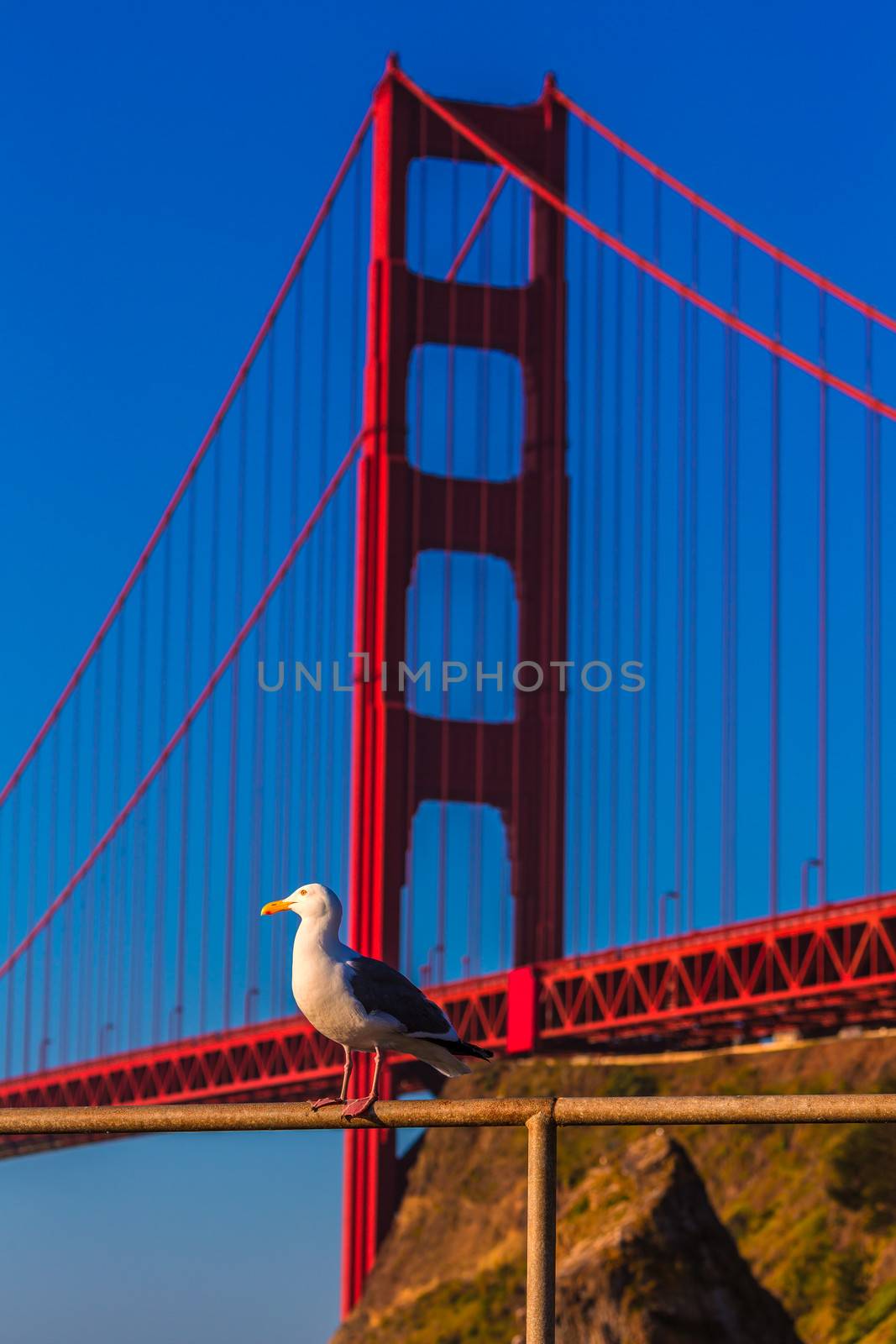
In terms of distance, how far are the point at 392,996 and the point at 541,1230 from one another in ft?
7.46

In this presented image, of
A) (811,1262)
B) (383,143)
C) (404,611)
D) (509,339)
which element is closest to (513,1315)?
(811,1262)

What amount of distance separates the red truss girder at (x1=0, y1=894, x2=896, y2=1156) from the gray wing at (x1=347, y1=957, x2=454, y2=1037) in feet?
93.1

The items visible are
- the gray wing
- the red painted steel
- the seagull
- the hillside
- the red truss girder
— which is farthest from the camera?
the red painted steel

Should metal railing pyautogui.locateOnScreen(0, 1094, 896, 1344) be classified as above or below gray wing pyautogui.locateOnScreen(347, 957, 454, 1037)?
below

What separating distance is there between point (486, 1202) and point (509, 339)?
16.7 m

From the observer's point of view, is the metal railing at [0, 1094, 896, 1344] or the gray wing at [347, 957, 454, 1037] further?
the gray wing at [347, 957, 454, 1037]

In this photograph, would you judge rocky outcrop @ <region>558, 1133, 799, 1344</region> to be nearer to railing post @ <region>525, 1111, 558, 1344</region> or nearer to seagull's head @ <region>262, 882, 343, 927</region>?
seagull's head @ <region>262, 882, 343, 927</region>

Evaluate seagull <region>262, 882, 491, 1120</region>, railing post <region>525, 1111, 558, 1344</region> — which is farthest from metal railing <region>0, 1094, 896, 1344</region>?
seagull <region>262, 882, 491, 1120</region>

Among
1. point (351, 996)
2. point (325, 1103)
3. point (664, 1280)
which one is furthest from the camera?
point (664, 1280)

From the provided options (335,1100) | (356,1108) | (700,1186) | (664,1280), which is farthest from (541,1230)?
A: (700,1186)

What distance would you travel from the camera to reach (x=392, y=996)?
641cm

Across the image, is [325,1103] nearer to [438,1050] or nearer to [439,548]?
[438,1050]

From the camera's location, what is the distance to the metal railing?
3.95 meters

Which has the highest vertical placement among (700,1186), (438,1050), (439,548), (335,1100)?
(439,548)
